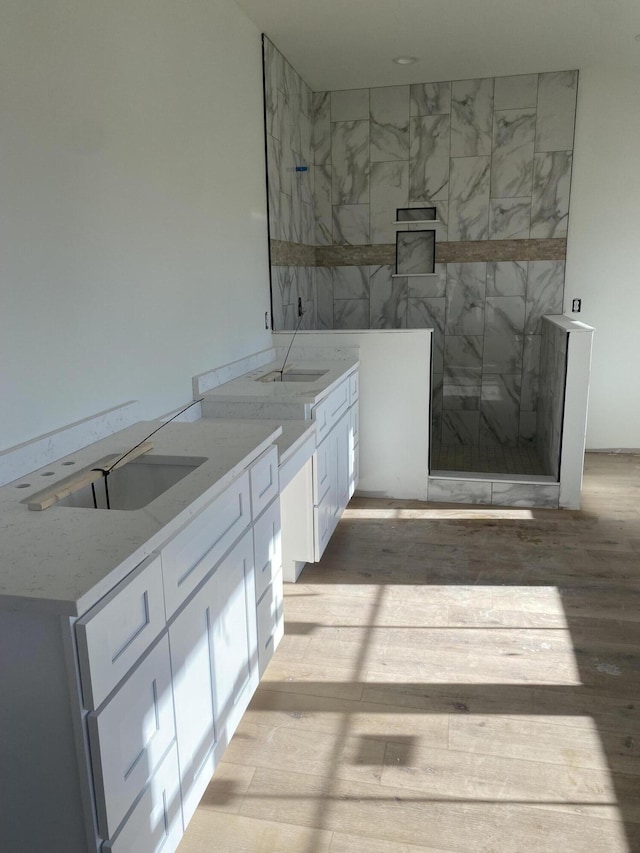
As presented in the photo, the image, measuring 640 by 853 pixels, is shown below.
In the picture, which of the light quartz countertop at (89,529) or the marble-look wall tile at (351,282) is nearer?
the light quartz countertop at (89,529)

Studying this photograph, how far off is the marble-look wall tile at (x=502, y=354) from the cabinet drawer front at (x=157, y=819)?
4.51m

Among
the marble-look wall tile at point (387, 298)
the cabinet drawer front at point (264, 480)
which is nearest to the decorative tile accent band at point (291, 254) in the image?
the marble-look wall tile at point (387, 298)

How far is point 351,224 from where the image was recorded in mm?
5512

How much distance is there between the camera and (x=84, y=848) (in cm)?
132

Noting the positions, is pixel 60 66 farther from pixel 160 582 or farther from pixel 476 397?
pixel 476 397

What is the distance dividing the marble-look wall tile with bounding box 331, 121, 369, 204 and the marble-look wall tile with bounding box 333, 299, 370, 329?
2.61 ft

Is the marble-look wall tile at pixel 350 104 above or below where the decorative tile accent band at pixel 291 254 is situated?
above

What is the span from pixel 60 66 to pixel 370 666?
2.35 metres

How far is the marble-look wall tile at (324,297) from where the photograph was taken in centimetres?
565

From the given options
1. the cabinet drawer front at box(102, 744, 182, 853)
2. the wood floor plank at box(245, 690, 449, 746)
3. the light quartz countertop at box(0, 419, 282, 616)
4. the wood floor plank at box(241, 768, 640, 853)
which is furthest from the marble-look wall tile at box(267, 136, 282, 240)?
the cabinet drawer front at box(102, 744, 182, 853)

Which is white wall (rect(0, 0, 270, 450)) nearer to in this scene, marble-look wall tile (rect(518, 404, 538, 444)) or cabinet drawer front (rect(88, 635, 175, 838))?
cabinet drawer front (rect(88, 635, 175, 838))

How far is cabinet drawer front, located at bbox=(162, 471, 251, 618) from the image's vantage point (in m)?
1.55

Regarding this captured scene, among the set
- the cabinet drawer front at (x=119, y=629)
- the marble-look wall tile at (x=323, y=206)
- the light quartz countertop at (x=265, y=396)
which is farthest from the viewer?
the marble-look wall tile at (x=323, y=206)

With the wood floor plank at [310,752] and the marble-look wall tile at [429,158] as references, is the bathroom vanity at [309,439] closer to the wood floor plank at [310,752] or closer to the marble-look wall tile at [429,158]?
the wood floor plank at [310,752]
